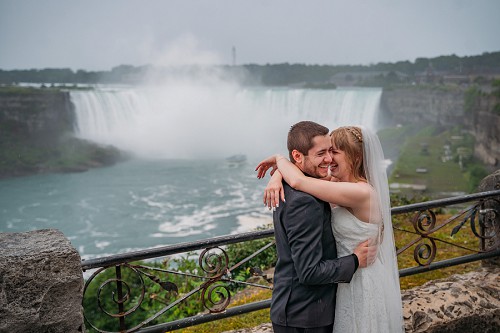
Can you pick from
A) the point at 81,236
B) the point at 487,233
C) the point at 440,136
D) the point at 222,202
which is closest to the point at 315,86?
the point at 440,136

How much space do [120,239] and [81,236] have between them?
326 centimetres

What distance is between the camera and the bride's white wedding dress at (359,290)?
8.23 ft

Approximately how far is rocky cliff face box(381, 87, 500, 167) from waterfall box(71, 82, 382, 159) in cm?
377

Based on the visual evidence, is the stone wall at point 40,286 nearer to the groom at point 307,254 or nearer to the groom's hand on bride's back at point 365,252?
the groom at point 307,254

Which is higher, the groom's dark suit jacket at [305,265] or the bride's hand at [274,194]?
the bride's hand at [274,194]

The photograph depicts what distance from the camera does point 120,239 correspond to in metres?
28.5

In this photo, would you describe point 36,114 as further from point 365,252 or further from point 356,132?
point 365,252

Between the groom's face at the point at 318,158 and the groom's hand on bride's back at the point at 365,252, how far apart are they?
0.38 meters

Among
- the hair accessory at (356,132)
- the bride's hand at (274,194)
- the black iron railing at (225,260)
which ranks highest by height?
the hair accessory at (356,132)

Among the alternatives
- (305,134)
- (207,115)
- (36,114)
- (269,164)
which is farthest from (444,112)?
(305,134)

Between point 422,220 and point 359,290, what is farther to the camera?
point 422,220

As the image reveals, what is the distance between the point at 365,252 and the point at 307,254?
37 cm

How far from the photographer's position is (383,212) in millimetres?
2574

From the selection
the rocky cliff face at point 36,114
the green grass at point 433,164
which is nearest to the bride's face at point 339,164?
the green grass at point 433,164
